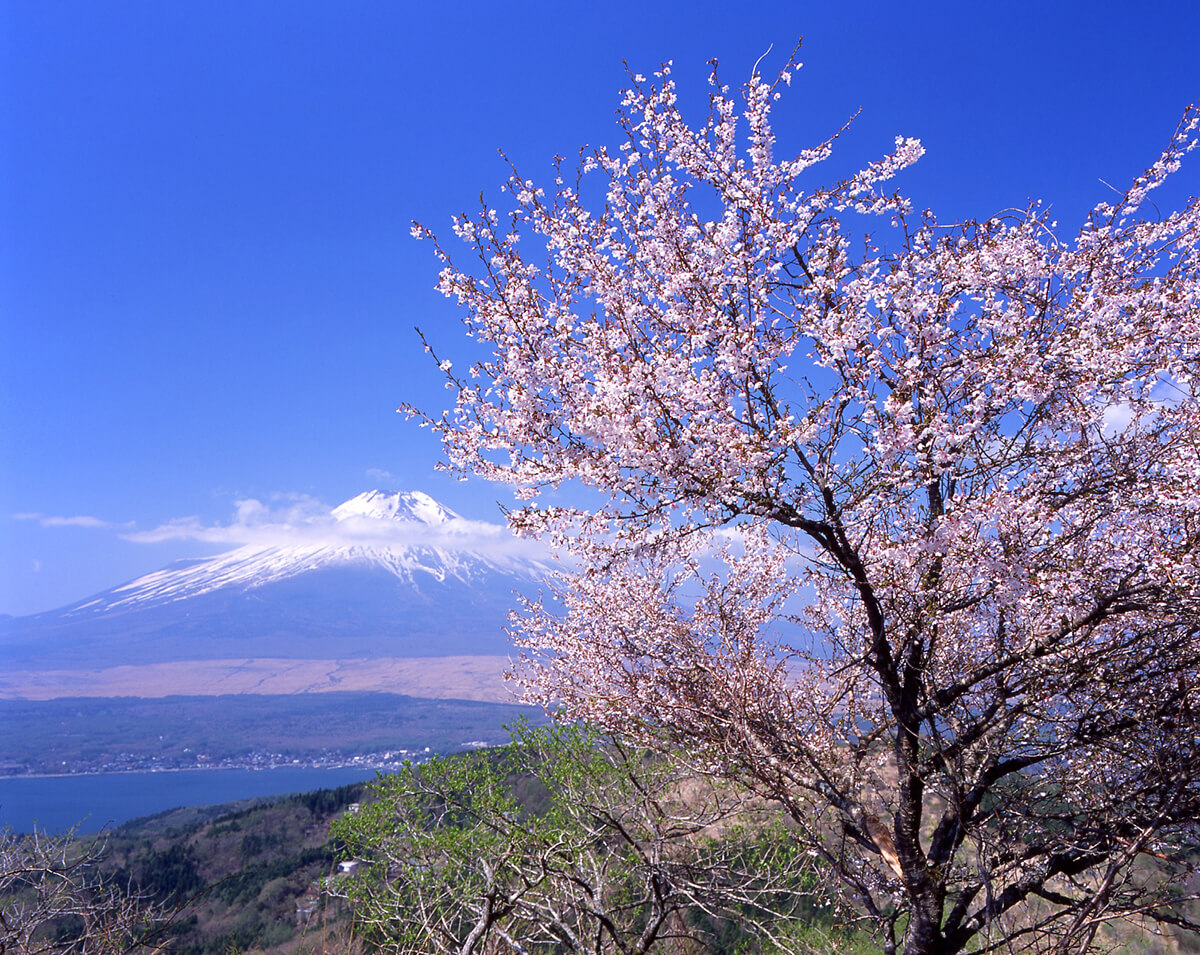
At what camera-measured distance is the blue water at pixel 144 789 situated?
111 metres

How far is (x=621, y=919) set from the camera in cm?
861

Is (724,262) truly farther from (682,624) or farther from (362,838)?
(362,838)

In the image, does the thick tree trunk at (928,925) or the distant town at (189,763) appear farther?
the distant town at (189,763)

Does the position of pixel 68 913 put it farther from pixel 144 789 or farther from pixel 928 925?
pixel 144 789

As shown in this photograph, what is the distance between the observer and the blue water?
111 meters

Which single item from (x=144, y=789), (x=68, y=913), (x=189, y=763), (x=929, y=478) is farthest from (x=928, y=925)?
(x=189, y=763)

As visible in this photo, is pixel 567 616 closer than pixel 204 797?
Yes

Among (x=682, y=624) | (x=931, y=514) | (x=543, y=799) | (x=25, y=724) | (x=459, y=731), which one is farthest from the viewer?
(x=25, y=724)

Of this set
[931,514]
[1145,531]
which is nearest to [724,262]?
[931,514]

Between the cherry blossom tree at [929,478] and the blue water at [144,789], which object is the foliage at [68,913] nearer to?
the cherry blossom tree at [929,478]

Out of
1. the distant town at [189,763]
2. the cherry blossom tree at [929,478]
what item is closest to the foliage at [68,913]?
the cherry blossom tree at [929,478]

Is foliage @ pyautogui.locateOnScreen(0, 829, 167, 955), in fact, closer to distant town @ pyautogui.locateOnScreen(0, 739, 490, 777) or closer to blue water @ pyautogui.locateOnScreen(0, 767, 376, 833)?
blue water @ pyautogui.locateOnScreen(0, 767, 376, 833)

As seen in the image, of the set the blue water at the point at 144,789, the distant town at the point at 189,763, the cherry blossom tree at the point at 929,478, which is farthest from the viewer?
the distant town at the point at 189,763

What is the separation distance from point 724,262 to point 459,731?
169m
